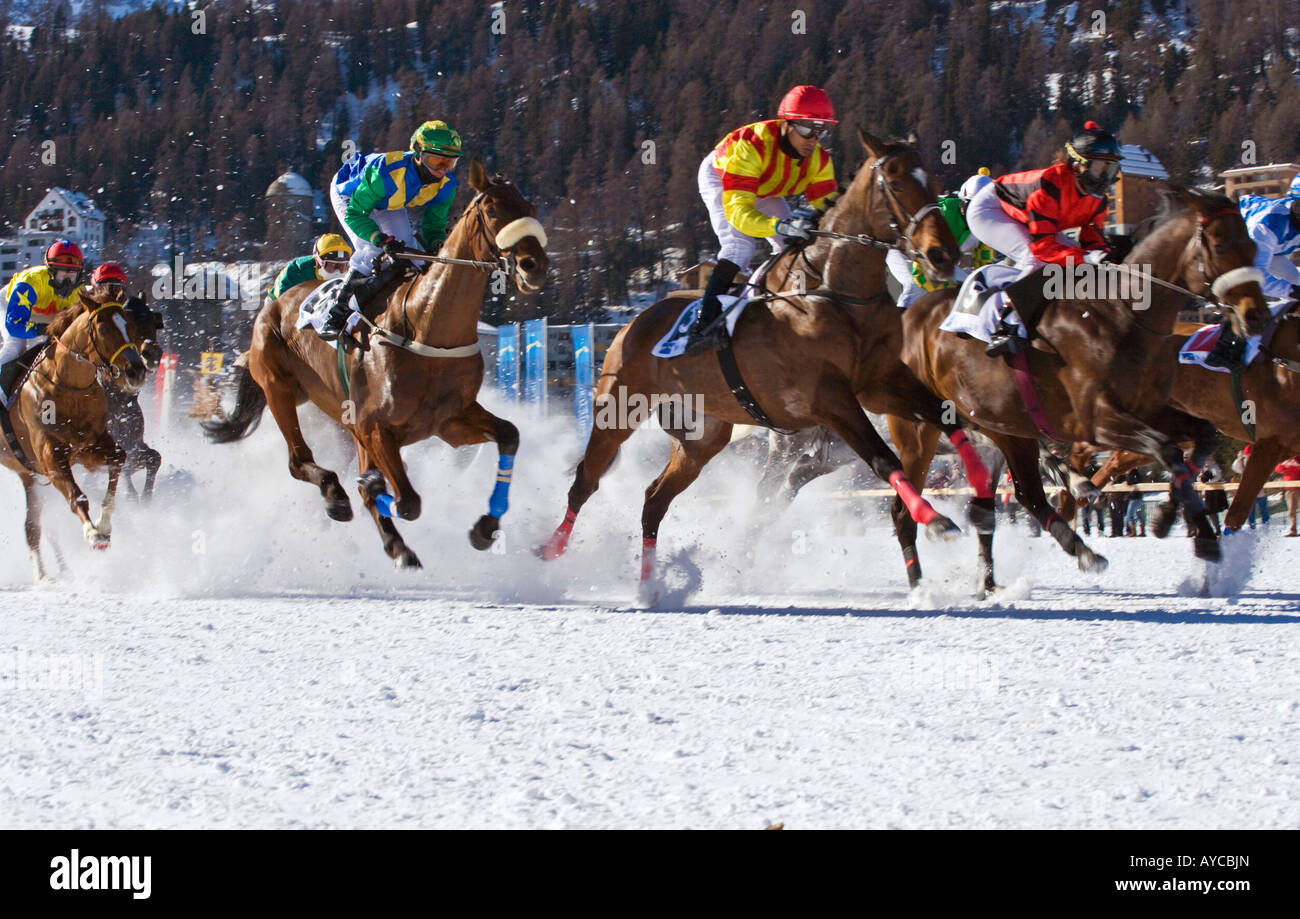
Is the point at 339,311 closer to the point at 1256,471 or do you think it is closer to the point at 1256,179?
the point at 1256,471

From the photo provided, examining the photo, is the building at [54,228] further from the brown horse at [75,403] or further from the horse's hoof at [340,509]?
the horse's hoof at [340,509]

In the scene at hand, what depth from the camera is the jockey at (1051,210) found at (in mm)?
7434

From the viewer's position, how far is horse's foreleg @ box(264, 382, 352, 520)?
860 centimetres

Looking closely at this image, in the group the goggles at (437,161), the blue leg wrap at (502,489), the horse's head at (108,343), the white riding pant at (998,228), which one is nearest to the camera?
the white riding pant at (998,228)

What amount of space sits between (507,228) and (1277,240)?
15.6ft

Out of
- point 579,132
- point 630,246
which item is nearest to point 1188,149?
point 630,246

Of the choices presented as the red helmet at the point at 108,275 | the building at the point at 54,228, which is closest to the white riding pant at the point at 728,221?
the red helmet at the point at 108,275

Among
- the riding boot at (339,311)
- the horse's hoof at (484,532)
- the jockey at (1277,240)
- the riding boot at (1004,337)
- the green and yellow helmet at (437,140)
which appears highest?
the green and yellow helmet at (437,140)

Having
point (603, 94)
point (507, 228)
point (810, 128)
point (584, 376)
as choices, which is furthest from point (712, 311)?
point (603, 94)

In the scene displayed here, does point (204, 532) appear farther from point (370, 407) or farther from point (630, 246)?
point (630, 246)

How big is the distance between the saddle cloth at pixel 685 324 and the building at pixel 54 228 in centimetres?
13221

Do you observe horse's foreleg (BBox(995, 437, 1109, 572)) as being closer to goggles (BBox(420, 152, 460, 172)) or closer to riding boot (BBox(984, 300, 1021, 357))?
riding boot (BBox(984, 300, 1021, 357))

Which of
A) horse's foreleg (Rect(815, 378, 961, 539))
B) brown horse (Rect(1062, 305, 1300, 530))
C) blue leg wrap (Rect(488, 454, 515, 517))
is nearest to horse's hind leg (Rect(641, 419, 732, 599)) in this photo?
blue leg wrap (Rect(488, 454, 515, 517))
